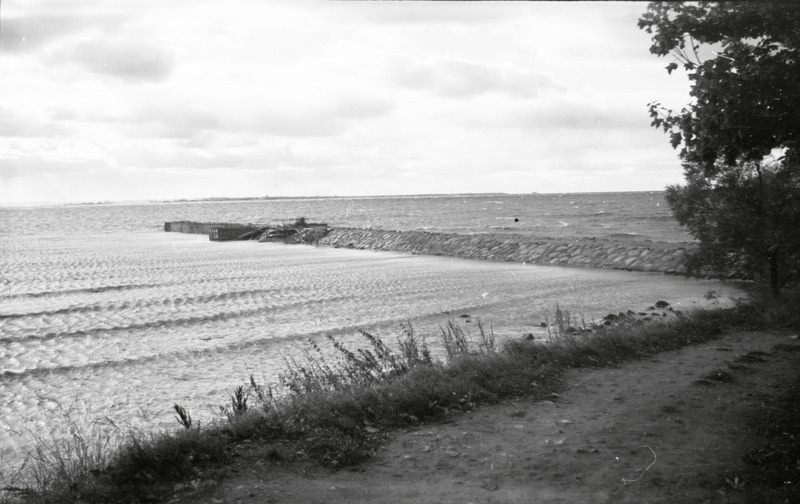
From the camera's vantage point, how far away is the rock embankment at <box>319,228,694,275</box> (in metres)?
29.3

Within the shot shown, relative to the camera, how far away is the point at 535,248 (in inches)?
1406

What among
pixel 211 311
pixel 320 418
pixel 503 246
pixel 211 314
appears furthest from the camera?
pixel 503 246

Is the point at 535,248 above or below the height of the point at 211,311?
above

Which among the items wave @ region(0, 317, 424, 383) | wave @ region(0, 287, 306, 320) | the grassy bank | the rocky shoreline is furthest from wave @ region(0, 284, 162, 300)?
the rocky shoreline

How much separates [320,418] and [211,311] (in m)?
13.1

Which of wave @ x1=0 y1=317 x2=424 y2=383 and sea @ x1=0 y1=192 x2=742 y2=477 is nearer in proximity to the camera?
sea @ x1=0 y1=192 x2=742 y2=477

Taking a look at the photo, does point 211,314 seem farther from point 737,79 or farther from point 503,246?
point 503,246

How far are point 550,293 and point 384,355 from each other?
40.5ft

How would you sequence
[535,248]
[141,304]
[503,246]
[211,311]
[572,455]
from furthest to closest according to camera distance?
[503,246] < [535,248] < [141,304] < [211,311] < [572,455]

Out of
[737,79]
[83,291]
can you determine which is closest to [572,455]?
[737,79]

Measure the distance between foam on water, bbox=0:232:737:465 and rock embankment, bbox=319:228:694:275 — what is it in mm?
1927

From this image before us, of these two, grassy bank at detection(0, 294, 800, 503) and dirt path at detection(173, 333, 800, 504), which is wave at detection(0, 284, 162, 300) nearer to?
grassy bank at detection(0, 294, 800, 503)

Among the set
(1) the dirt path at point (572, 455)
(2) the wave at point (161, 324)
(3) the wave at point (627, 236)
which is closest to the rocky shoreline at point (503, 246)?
(1) the dirt path at point (572, 455)

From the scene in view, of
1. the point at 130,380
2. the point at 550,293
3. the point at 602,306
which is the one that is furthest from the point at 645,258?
the point at 130,380
